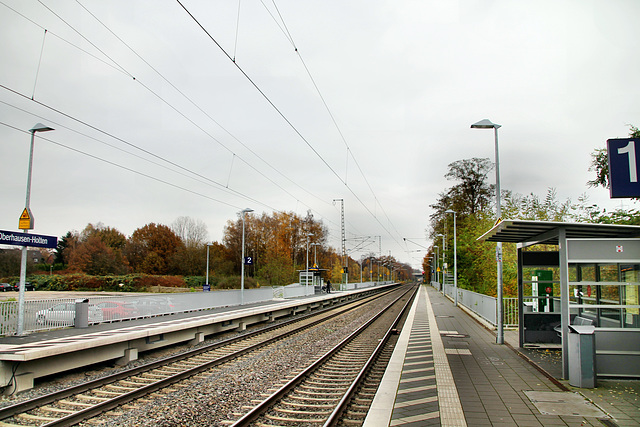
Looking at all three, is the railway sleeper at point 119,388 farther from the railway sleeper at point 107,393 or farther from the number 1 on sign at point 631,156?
the number 1 on sign at point 631,156

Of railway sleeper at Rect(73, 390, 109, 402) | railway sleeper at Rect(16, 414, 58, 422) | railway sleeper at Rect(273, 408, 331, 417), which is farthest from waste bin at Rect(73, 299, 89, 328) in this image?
railway sleeper at Rect(273, 408, 331, 417)

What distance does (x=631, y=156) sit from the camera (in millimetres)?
7297

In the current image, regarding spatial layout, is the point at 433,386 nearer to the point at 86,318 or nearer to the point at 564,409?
the point at 564,409

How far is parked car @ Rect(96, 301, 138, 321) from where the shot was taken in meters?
17.5

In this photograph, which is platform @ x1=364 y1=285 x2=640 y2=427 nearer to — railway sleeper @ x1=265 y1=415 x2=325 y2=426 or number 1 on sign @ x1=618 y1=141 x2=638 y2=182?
railway sleeper @ x1=265 y1=415 x2=325 y2=426

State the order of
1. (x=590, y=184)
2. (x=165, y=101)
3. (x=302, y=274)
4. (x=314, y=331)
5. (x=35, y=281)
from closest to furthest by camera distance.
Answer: (x=165, y=101), (x=314, y=331), (x=590, y=184), (x=302, y=274), (x=35, y=281)

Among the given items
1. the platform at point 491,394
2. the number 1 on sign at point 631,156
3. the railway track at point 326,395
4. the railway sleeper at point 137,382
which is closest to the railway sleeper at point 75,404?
the railway sleeper at point 137,382

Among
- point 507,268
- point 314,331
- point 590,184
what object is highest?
point 590,184

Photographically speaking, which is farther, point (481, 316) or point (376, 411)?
point (481, 316)

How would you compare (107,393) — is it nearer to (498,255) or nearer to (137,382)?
(137,382)

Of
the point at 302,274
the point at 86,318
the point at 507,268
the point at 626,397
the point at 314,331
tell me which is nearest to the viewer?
the point at 626,397

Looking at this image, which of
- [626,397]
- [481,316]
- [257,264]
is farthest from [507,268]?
[257,264]

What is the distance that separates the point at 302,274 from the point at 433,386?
122 ft

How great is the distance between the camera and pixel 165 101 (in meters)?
14.9
